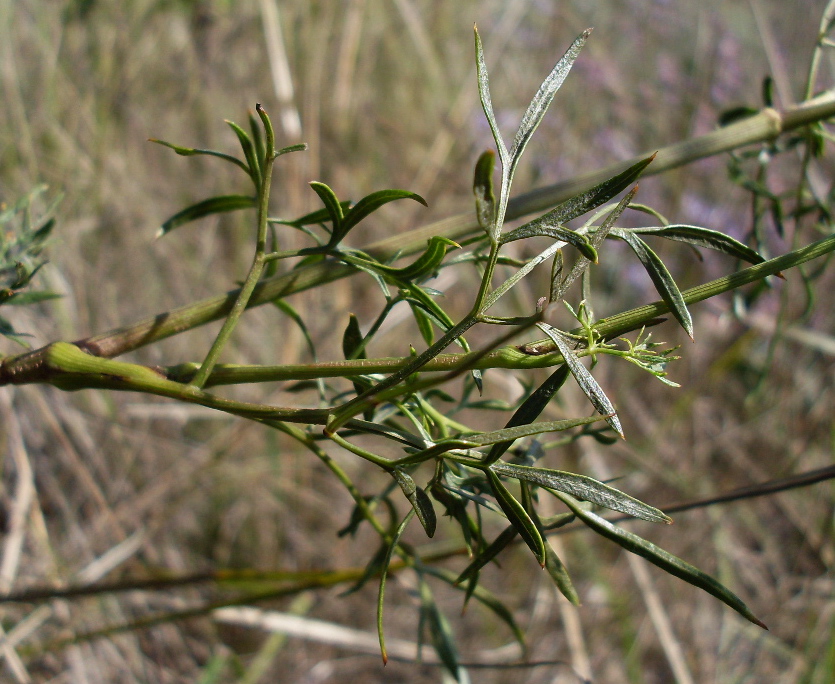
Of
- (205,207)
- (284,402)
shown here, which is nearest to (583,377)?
(205,207)

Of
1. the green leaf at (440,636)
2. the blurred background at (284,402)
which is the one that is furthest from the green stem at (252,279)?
the blurred background at (284,402)

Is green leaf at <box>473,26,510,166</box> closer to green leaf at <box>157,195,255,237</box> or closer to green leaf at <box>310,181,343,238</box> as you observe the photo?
green leaf at <box>310,181,343,238</box>

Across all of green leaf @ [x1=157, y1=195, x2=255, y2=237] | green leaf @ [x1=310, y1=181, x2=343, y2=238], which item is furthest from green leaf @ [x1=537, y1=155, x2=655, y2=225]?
green leaf @ [x1=157, y1=195, x2=255, y2=237]

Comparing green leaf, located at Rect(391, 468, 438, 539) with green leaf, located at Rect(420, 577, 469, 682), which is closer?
green leaf, located at Rect(391, 468, 438, 539)

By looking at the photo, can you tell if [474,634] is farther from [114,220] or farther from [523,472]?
[523,472]

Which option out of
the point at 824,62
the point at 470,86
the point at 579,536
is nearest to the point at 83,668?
the point at 579,536
